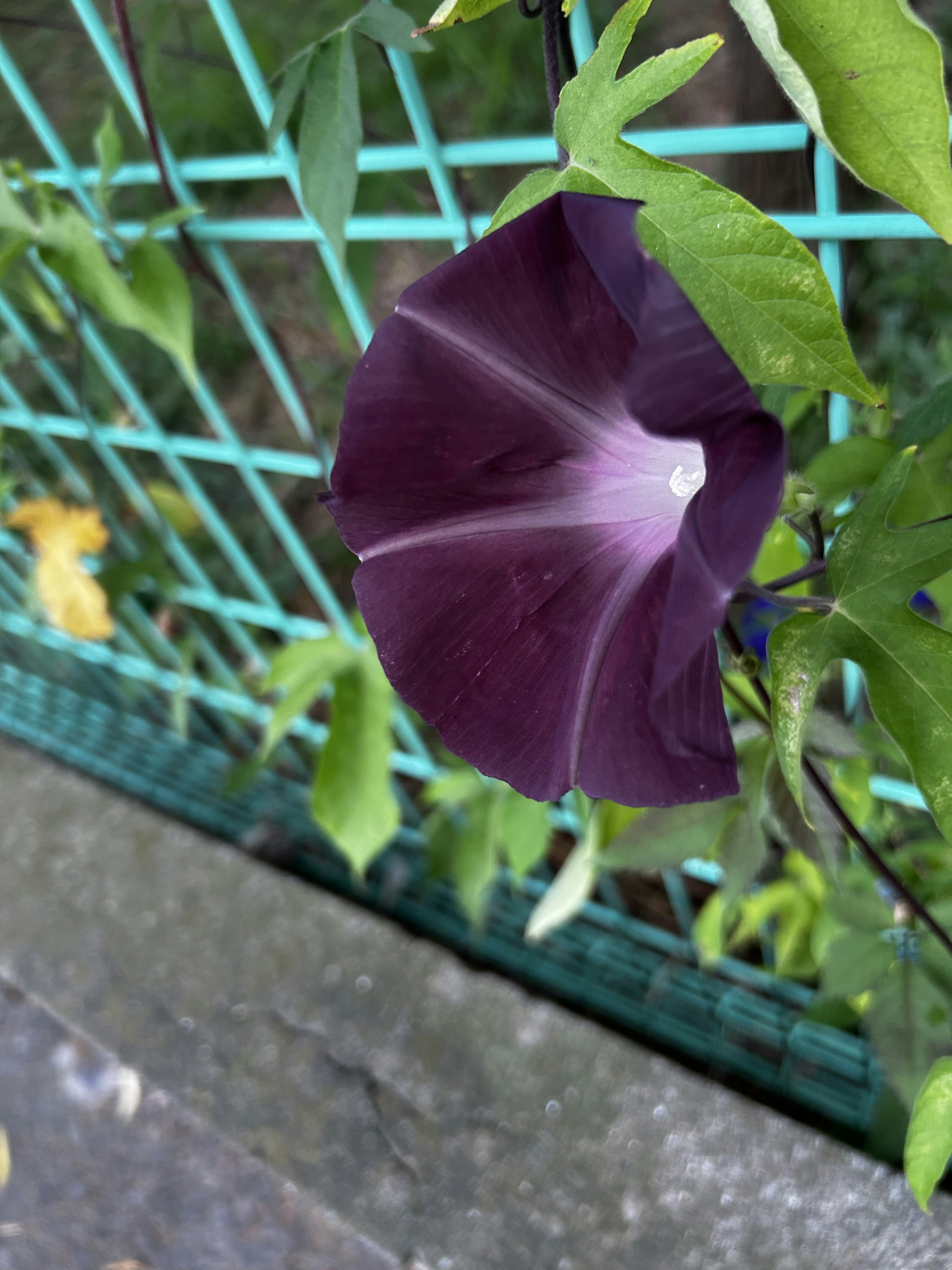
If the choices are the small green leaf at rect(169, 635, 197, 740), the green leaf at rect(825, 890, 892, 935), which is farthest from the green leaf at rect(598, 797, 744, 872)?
the small green leaf at rect(169, 635, 197, 740)

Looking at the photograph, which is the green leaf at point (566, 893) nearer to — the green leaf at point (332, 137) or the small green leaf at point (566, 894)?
the small green leaf at point (566, 894)

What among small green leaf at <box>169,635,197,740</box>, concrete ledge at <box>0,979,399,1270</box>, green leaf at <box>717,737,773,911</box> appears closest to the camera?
green leaf at <box>717,737,773,911</box>

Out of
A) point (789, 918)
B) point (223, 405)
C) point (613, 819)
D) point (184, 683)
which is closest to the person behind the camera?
point (613, 819)

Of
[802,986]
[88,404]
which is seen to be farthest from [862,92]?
[88,404]

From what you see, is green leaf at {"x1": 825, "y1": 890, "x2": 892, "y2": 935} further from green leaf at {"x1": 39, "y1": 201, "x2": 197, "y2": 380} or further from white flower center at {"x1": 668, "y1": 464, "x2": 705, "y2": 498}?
green leaf at {"x1": 39, "y1": 201, "x2": 197, "y2": 380}

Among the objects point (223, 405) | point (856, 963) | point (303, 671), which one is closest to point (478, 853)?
point (303, 671)

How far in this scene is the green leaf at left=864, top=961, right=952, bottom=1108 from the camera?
786 mm

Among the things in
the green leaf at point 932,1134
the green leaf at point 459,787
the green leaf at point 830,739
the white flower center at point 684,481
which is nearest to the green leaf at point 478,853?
the green leaf at point 459,787

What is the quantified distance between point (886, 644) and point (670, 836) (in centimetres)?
39

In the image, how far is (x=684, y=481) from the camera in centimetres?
44

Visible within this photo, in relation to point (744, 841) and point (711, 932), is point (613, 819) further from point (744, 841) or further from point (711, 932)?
point (711, 932)

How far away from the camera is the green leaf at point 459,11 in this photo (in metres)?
0.41

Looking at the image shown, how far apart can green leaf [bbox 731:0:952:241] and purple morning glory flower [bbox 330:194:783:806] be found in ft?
0.37

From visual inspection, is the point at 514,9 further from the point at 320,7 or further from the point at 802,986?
the point at 802,986
